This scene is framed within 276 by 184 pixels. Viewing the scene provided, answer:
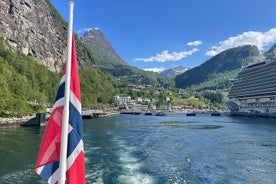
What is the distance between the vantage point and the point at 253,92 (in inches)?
6220

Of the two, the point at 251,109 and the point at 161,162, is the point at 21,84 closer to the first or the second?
the point at 161,162

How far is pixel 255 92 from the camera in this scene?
156125mm

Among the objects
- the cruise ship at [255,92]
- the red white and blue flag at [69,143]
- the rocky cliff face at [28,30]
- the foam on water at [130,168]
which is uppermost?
the rocky cliff face at [28,30]

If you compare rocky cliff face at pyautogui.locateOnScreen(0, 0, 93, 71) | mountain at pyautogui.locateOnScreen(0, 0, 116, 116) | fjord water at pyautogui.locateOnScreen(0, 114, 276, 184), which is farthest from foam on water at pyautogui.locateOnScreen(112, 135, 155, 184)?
rocky cliff face at pyautogui.locateOnScreen(0, 0, 93, 71)

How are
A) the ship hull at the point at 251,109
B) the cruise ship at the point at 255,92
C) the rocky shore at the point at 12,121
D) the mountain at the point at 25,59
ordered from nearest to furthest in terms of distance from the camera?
the rocky shore at the point at 12,121
the mountain at the point at 25,59
the ship hull at the point at 251,109
the cruise ship at the point at 255,92

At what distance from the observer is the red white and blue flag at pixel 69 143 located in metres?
7.41

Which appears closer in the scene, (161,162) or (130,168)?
(130,168)

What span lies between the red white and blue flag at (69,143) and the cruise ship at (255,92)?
14029cm

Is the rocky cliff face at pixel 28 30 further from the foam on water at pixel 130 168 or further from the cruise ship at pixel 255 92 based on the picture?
the foam on water at pixel 130 168

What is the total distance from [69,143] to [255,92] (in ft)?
527

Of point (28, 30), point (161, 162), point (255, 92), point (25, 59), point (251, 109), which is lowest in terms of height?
point (161, 162)

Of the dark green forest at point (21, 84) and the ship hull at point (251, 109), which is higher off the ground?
the dark green forest at point (21, 84)

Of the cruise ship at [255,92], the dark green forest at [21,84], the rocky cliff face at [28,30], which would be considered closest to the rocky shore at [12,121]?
the dark green forest at [21,84]

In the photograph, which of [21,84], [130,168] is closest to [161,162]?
[130,168]
